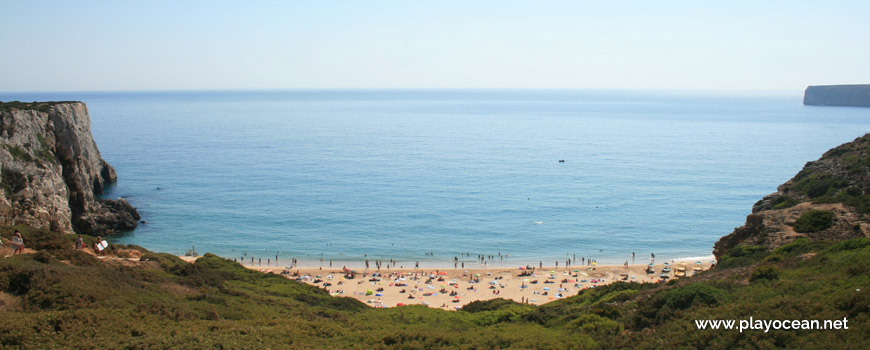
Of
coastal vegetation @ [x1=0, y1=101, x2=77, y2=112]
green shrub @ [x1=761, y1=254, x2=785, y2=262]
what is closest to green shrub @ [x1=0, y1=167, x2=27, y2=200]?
coastal vegetation @ [x1=0, y1=101, x2=77, y2=112]

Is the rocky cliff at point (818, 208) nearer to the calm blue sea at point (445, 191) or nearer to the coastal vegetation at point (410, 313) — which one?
the coastal vegetation at point (410, 313)

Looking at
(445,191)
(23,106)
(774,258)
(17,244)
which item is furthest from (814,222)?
(23,106)

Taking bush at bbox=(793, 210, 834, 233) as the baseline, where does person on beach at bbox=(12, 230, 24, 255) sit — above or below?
below

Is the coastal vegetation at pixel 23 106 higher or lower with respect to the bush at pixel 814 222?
higher

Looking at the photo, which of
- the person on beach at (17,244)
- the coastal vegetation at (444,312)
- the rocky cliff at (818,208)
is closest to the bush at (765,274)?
the coastal vegetation at (444,312)

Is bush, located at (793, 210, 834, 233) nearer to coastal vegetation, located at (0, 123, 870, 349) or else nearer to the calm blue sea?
coastal vegetation, located at (0, 123, 870, 349)

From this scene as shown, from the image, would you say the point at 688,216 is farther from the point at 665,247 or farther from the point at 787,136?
the point at 787,136
